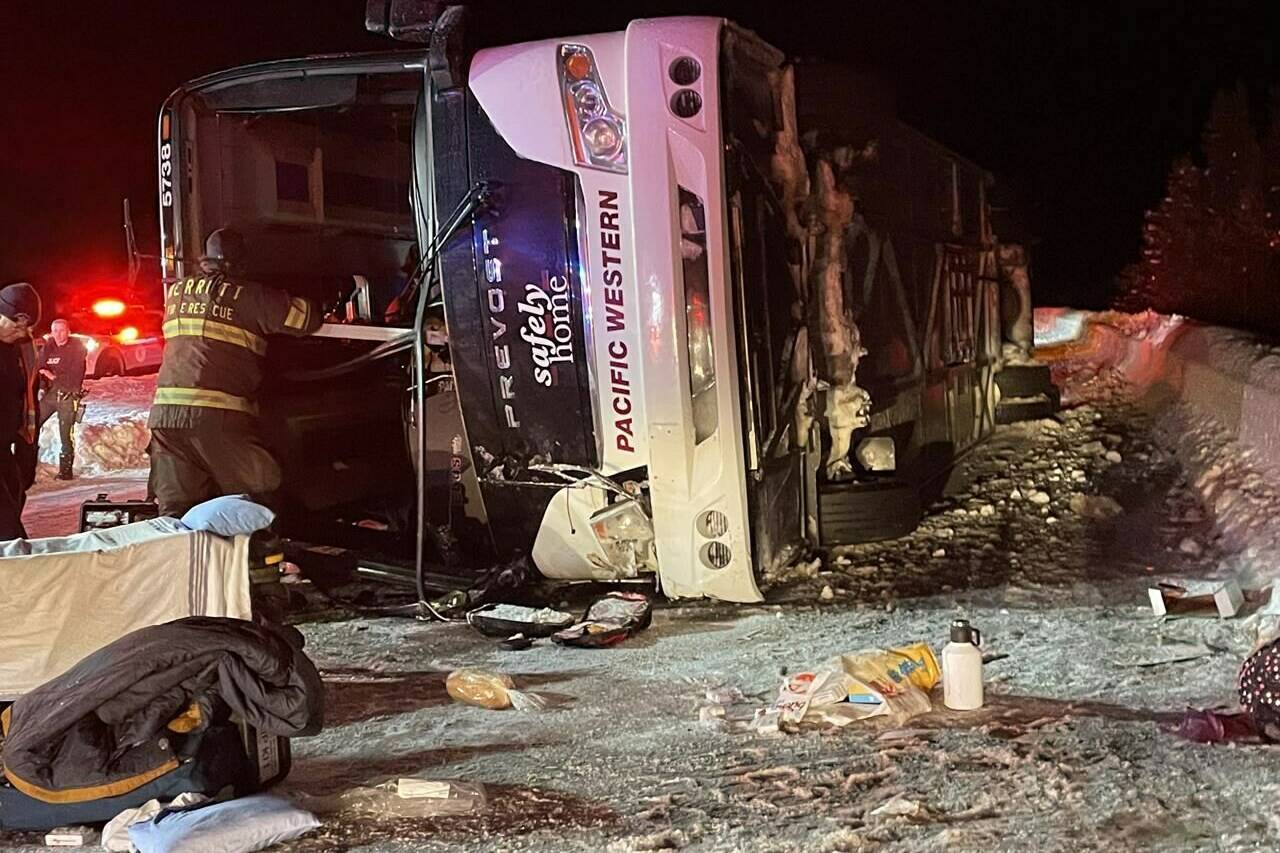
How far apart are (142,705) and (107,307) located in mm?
12372

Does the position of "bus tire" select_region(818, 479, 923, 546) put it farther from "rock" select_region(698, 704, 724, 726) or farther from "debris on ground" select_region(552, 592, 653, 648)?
"rock" select_region(698, 704, 724, 726)

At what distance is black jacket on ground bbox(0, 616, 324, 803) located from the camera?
10.1 feet

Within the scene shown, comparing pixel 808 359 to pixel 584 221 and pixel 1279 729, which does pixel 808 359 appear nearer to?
pixel 584 221

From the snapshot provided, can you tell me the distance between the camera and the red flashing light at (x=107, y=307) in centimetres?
1422

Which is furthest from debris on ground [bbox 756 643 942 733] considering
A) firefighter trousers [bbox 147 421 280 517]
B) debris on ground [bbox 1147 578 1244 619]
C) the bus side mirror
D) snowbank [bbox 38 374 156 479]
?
snowbank [bbox 38 374 156 479]

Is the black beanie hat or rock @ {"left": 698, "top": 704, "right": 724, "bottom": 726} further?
the black beanie hat

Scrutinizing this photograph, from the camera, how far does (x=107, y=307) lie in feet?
46.8

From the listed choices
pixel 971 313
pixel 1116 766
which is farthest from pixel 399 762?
pixel 971 313

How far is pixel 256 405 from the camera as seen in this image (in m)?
5.98

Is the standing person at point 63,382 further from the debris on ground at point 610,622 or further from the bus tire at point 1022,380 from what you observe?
the bus tire at point 1022,380

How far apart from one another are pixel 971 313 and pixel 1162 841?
7.04 m

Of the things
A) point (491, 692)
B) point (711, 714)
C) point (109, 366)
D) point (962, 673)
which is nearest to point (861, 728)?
point (962, 673)

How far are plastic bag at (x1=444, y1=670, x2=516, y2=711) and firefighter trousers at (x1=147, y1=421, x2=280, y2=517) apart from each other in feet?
6.37

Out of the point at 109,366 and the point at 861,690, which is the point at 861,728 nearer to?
the point at 861,690
